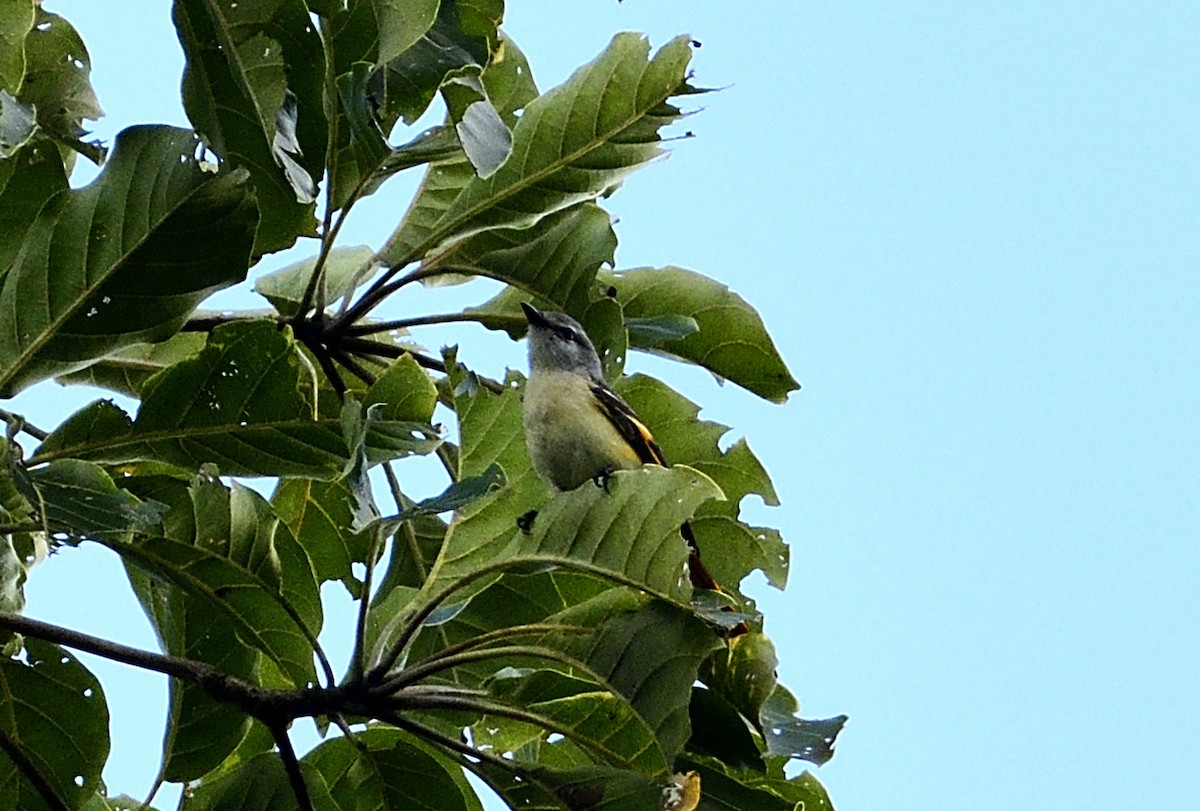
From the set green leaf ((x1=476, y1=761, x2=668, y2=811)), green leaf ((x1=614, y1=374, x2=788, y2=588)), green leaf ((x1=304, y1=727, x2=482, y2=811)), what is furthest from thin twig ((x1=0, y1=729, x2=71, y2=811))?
green leaf ((x1=614, y1=374, x2=788, y2=588))

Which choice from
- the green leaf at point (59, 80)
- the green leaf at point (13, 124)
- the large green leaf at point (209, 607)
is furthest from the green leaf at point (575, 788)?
the green leaf at point (59, 80)

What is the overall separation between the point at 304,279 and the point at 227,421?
0.71m

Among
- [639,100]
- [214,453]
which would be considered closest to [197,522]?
[214,453]

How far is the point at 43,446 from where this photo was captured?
9.52 feet

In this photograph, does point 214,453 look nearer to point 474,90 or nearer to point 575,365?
point 474,90

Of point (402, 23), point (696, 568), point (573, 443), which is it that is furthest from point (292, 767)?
point (573, 443)

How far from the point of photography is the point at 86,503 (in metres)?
2.57

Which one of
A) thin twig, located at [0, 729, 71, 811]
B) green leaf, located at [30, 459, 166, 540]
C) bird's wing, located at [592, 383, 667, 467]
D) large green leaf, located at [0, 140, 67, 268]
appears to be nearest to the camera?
green leaf, located at [30, 459, 166, 540]

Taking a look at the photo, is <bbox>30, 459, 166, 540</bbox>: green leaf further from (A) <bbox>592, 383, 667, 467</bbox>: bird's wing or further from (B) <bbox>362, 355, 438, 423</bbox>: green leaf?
(A) <bbox>592, 383, 667, 467</bbox>: bird's wing

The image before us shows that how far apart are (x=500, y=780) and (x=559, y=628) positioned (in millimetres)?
331

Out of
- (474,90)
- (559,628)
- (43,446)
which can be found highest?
(474,90)

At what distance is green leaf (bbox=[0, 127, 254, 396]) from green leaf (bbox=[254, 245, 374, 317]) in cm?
63

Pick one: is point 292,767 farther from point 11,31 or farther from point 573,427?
point 573,427

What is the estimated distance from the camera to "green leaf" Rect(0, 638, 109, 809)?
10.3 ft
